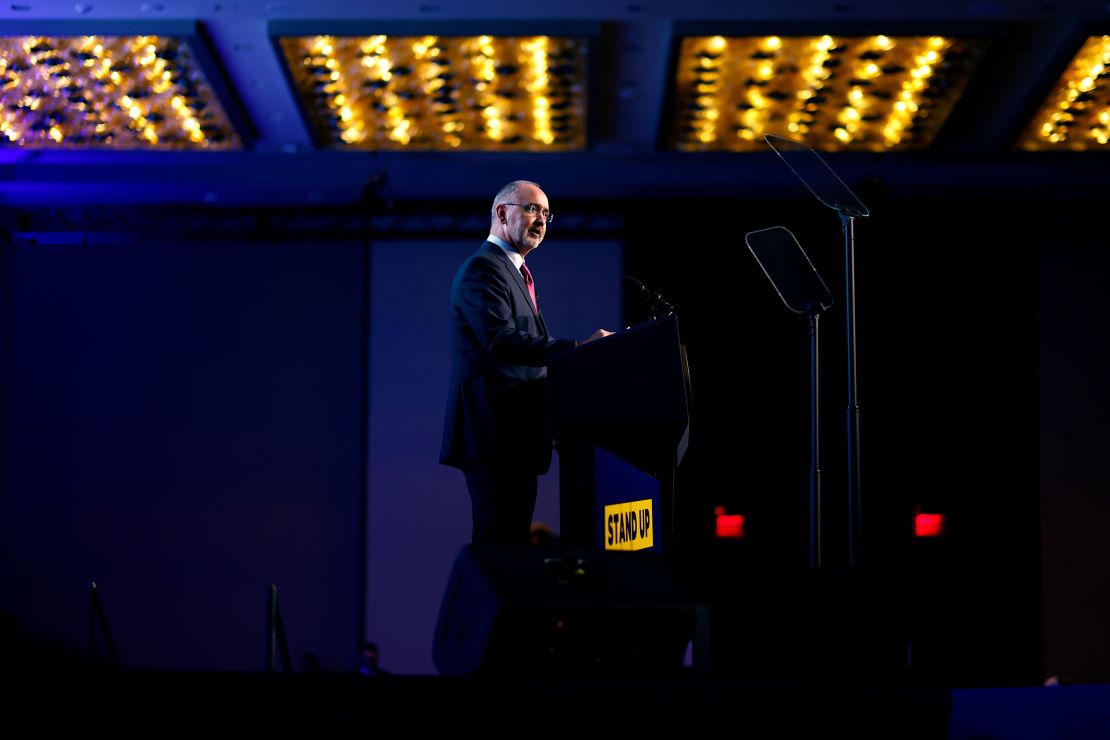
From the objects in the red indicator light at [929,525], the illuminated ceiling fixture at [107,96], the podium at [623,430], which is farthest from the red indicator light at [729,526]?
the podium at [623,430]

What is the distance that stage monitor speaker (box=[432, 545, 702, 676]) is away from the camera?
1747 millimetres

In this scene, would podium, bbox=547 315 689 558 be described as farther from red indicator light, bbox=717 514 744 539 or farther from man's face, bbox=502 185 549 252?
red indicator light, bbox=717 514 744 539

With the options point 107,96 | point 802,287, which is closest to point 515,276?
point 802,287

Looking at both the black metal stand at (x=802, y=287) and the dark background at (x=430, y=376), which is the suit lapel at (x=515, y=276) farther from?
the dark background at (x=430, y=376)

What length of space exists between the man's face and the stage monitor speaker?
144 cm

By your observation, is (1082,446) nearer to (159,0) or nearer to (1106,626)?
(1106,626)

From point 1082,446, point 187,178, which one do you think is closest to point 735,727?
point 187,178

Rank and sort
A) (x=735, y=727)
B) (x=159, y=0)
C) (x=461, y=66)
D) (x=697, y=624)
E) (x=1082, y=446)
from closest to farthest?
(x=735, y=727) → (x=697, y=624) → (x=159, y=0) → (x=461, y=66) → (x=1082, y=446)

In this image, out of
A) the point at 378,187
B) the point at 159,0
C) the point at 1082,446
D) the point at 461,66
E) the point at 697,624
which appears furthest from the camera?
the point at 1082,446

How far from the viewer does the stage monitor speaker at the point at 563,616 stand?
175 centimetres

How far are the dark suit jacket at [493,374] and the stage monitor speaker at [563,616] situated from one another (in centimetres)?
106

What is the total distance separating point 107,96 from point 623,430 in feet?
14.1

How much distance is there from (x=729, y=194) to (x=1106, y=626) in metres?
3.56

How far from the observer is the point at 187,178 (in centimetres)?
689
